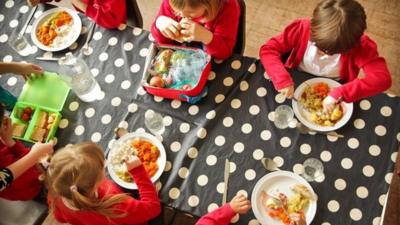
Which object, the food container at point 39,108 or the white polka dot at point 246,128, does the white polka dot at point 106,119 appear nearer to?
the food container at point 39,108

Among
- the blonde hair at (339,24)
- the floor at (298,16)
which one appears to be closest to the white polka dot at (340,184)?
the blonde hair at (339,24)

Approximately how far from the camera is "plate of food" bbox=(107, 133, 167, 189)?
5.16 ft

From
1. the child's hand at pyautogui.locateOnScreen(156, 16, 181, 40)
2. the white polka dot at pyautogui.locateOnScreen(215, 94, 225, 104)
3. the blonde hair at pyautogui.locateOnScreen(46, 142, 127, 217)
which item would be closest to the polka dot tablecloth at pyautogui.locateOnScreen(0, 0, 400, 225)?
the white polka dot at pyautogui.locateOnScreen(215, 94, 225, 104)

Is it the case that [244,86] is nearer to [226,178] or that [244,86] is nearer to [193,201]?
[226,178]

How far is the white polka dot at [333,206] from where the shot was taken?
1.43m

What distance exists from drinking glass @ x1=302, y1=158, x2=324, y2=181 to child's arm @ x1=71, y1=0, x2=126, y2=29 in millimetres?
1072

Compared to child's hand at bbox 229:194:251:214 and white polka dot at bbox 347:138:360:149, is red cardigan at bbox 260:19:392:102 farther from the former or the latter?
child's hand at bbox 229:194:251:214

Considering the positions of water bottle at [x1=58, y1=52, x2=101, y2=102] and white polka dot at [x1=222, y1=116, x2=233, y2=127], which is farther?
water bottle at [x1=58, y1=52, x2=101, y2=102]

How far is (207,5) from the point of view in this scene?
1.64 metres

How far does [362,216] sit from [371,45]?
2.26ft

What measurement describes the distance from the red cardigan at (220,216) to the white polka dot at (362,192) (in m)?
0.45

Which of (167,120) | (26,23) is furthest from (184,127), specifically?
(26,23)

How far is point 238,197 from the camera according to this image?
4.77 feet

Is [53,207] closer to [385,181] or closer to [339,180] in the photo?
[339,180]
